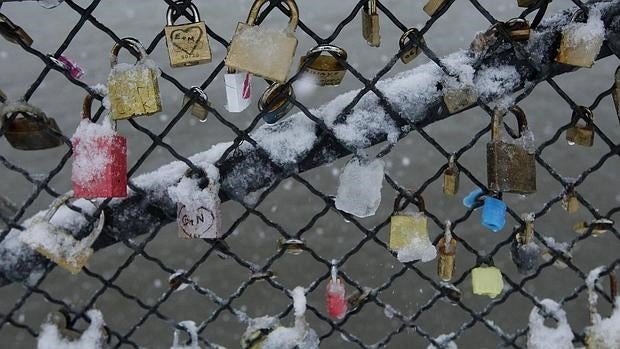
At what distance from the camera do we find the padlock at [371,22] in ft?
2.85

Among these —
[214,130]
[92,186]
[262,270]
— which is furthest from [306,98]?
[92,186]

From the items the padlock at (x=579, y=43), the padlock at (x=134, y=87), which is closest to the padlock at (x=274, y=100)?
the padlock at (x=134, y=87)

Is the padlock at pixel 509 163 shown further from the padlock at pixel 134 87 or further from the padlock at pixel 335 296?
the padlock at pixel 134 87

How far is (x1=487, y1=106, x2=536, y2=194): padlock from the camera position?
944mm

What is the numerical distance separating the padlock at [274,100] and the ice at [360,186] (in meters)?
0.13

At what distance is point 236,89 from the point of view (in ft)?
2.76

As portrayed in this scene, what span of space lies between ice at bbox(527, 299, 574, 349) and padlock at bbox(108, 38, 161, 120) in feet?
2.63

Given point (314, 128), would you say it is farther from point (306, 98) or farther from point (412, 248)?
point (306, 98)

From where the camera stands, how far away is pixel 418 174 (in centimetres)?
315

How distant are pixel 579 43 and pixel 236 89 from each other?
45 cm

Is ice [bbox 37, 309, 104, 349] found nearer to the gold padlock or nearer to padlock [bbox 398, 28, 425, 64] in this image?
the gold padlock

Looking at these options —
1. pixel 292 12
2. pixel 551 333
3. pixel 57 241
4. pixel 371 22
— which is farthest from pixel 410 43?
pixel 551 333

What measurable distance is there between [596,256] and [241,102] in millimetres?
2235

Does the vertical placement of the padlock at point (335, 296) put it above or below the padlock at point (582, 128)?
below
